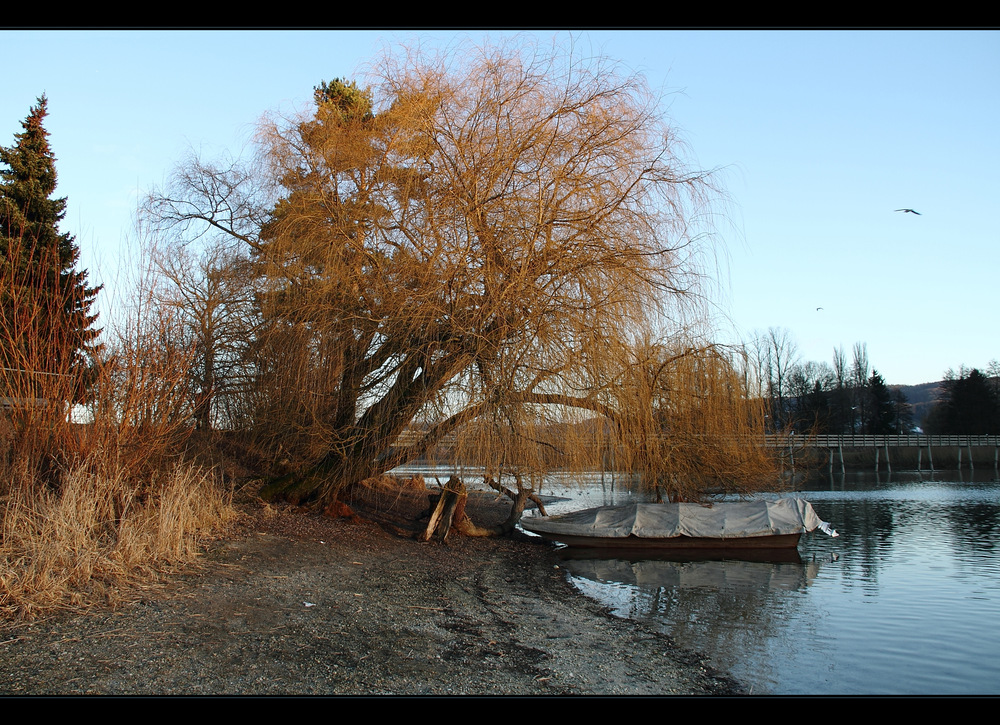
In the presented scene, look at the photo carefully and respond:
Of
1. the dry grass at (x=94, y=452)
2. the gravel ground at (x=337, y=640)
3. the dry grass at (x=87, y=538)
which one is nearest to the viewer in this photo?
the gravel ground at (x=337, y=640)

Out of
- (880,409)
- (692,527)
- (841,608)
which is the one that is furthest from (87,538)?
(880,409)

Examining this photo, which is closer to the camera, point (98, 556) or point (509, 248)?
point (98, 556)

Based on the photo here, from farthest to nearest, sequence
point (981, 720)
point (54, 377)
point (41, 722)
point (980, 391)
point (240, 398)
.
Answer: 1. point (980, 391)
2. point (240, 398)
3. point (54, 377)
4. point (981, 720)
5. point (41, 722)

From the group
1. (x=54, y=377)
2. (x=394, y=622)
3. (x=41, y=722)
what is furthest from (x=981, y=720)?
(x=54, y=377)

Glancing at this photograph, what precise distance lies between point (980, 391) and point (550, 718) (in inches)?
2966

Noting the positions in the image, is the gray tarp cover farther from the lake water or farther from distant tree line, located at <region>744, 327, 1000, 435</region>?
distant tree line, located at <region>744, 327, 1000, 435</region>

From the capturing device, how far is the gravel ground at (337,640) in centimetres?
548

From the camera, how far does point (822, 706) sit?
636 cm

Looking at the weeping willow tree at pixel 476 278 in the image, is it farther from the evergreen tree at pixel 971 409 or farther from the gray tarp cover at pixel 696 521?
the evergreen tree at pixel 971 409

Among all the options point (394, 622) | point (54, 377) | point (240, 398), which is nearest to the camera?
point (394, 622)

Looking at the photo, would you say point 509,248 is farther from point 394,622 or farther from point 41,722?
point 41,722

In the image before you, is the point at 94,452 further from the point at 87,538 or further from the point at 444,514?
the point at 444,514

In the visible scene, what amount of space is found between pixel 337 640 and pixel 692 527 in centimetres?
982

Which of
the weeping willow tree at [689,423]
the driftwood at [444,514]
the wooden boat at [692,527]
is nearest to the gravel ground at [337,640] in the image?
the driftwood at [444,514]
